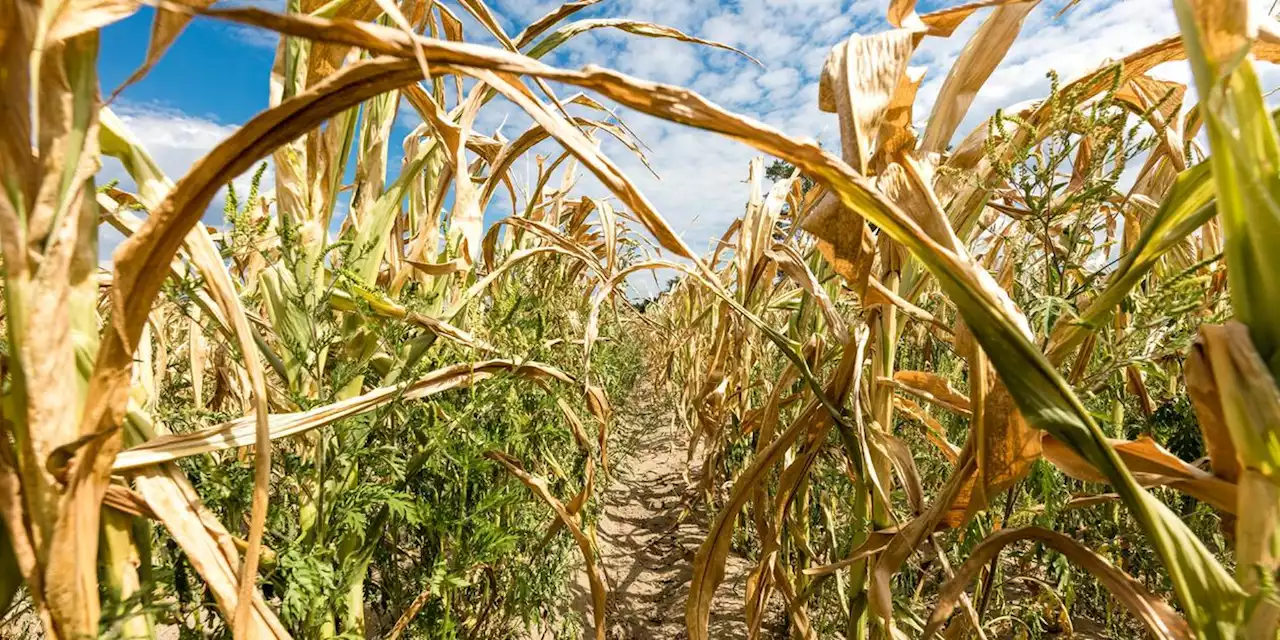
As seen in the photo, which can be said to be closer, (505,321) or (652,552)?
(505,321)

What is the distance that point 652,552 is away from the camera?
3.54 metres

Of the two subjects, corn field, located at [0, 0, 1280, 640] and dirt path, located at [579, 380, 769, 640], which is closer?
corn field, located at [0, 0, 1280, 640]

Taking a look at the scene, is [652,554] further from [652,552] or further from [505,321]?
[505,321]

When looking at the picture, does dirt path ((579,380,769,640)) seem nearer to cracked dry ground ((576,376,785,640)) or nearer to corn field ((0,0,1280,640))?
cracked dry ground ((576,376,785,640))

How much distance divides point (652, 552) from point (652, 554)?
0.09 feet

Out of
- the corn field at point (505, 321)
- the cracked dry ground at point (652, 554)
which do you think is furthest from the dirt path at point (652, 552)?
the corn field at point (505, 321)

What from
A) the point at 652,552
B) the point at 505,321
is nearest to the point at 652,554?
the point at 652,552

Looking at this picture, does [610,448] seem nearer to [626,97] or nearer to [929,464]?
[929,464]

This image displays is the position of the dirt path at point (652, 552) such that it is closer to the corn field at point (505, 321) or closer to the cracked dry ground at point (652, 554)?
the cracked dry ground at point (652, 554)

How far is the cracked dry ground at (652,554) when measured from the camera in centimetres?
270

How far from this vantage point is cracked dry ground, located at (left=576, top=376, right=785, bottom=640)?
2.70m

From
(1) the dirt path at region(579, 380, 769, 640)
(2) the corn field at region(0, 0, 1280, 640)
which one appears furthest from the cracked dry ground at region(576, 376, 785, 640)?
(2) the corn field at region(0, 0, 1280, 640)

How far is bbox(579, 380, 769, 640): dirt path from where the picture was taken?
271cm

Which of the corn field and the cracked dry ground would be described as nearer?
the corn field
